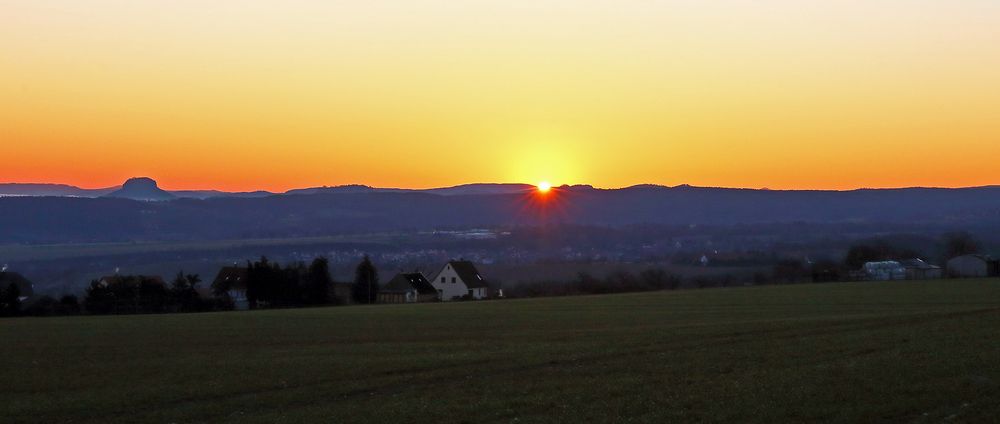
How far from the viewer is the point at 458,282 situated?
4333 inches

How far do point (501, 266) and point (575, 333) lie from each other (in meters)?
122

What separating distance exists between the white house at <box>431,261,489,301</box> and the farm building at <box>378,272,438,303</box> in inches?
54.6

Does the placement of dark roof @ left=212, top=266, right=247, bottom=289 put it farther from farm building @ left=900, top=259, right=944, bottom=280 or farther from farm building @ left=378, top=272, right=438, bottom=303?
farm building @ left=900, top=259, right=944, bottom=280

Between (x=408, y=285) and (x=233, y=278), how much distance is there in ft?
50.6

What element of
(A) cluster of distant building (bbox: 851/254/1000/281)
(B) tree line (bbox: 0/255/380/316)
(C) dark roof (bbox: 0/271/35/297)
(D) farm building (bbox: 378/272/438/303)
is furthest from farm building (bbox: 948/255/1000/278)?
(C) dark roof (bbox: 0/271/35/297)

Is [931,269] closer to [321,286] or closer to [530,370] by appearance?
[321,286]

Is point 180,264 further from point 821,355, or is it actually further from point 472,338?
point 821,355

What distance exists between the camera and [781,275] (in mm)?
109062

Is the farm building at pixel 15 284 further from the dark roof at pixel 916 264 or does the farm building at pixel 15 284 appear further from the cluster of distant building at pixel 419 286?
the dark roof at pixel 916 264

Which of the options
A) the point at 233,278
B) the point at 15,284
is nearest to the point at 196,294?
the point at 15,284

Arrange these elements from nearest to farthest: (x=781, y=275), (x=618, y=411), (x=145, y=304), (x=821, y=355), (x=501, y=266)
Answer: (x=618, y=411), (x=821, y=355), (x=145, y=304), (x=781, y=275), (x=501, y=266)

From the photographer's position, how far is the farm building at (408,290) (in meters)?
104

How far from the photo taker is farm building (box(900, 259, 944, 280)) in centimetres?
10788

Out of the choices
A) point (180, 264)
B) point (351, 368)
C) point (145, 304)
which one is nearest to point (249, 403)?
point (351, 368)
